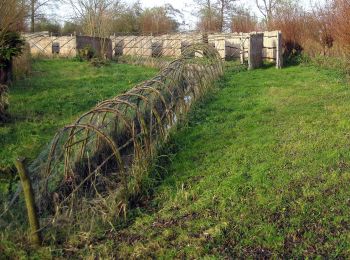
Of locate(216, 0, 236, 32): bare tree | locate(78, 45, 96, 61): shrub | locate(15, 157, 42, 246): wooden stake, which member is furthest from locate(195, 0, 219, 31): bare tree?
locate(15, 157, 42, 246): wooden stake

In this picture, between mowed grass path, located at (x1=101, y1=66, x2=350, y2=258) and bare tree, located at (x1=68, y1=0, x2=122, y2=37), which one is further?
bare tree, located at (x1=68, y1=0, x2=122, y2=37)

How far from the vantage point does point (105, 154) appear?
6191 mm

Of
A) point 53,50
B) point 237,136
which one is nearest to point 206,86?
point 237,136

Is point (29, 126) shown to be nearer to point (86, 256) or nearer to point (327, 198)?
point (86, 256)

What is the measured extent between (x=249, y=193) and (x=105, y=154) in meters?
2.08

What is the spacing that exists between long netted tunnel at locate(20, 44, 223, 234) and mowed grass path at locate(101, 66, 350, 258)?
0.38 m

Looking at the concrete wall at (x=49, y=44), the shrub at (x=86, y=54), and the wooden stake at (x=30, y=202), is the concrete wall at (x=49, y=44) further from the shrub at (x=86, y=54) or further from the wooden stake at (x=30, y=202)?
the wooden stake at (x=30, y=202)

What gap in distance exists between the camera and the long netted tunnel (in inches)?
200

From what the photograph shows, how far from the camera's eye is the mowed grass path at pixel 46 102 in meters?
8.00

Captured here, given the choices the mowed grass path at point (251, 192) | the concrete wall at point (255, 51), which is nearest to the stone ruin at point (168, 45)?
the concrete wall at point (255, 51)

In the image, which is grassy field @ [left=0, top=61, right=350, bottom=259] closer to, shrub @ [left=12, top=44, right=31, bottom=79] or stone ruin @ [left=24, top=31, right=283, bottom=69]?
shrub @ [left=12, top=44, right=31, bottom=79]

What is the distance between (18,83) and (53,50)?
15.8 meters

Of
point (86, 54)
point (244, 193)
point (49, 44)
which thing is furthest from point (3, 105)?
point (49, 44)

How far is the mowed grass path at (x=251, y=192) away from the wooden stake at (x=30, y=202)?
547mm
